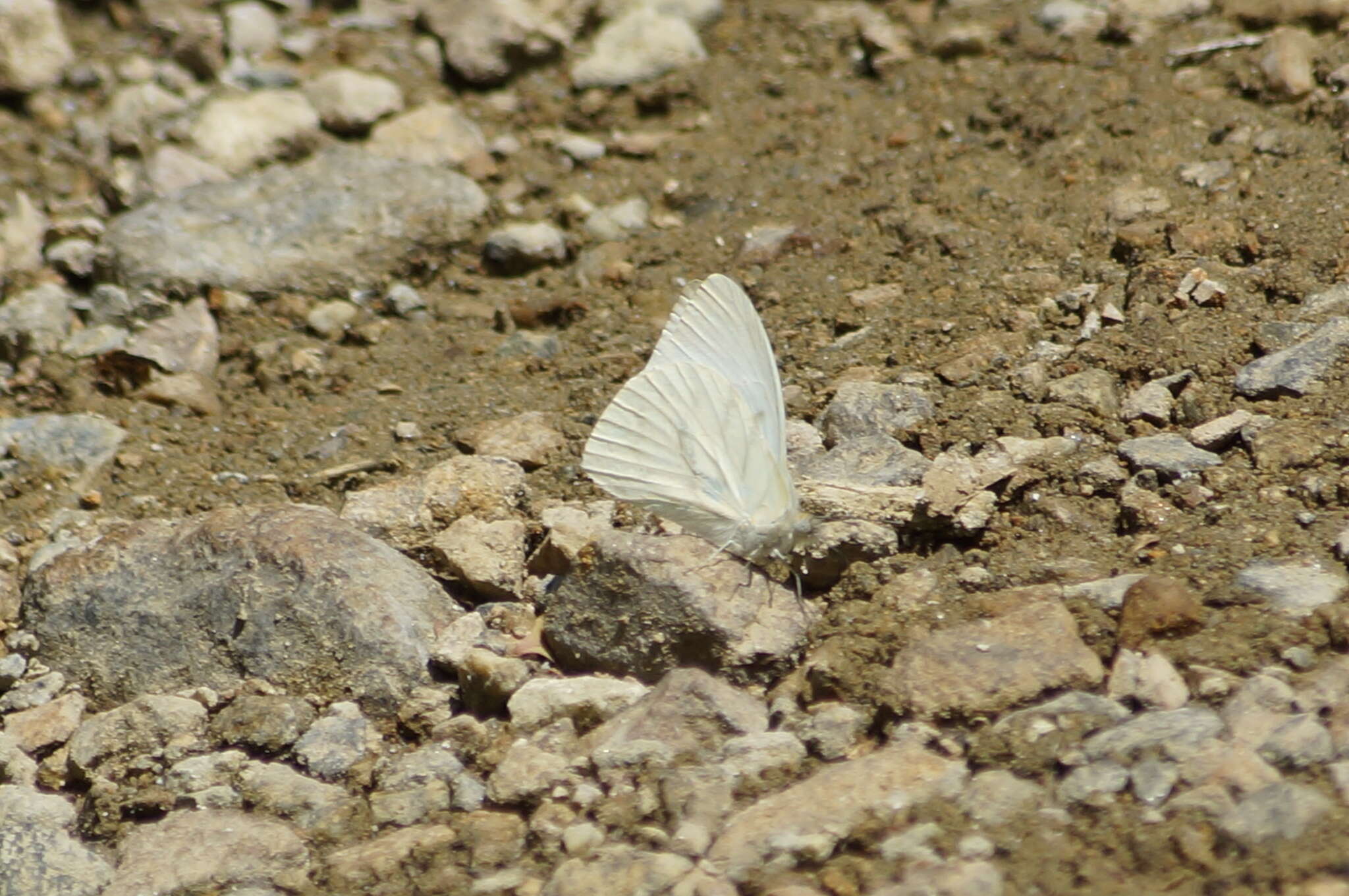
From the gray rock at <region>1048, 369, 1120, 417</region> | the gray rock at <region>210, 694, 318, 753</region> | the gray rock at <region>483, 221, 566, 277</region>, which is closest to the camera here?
the gray rock at <region>210, 694, 318, 753</region>

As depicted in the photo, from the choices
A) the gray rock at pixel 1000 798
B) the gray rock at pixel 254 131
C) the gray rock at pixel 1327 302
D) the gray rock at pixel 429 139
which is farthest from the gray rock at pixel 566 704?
the gray rock at pixel 254 131

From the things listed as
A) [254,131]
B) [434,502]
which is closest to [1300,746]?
[434,502]

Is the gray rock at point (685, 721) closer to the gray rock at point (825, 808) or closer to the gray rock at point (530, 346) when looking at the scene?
the gray rock at point (825, 808)

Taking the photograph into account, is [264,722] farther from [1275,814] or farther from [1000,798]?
[1275,814]

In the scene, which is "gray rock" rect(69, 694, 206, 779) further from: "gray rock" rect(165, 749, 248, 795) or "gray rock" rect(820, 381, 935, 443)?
"gray rock" rect(820, 381, 935, 443)

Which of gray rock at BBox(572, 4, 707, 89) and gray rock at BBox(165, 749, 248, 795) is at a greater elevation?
gray rock at BBox(572, 4, 707, 89)

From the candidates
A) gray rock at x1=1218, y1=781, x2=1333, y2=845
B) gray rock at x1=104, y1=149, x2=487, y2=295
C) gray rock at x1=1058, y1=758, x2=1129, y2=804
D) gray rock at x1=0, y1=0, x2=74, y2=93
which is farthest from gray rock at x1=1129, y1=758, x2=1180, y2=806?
gray rock at x1=0, y1=0, x2=74, y2=93
